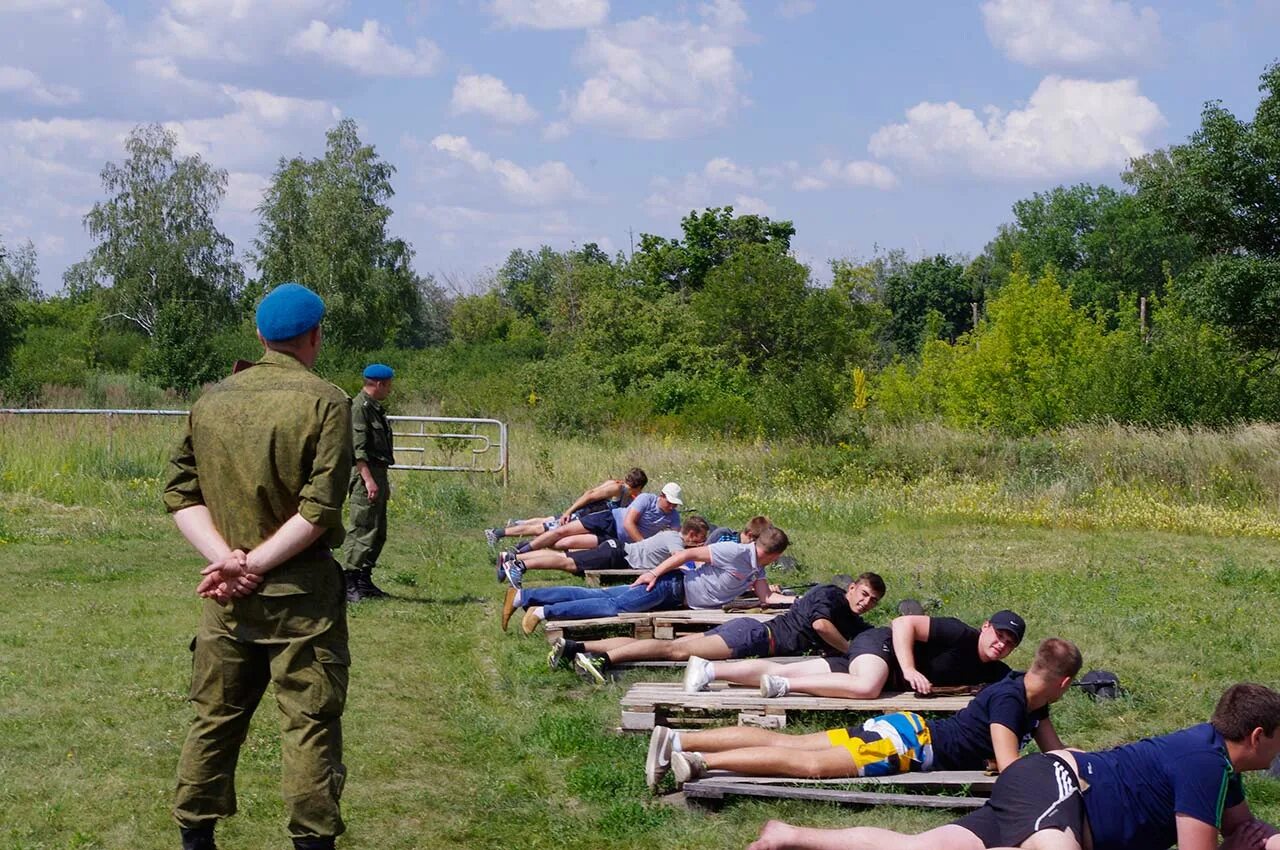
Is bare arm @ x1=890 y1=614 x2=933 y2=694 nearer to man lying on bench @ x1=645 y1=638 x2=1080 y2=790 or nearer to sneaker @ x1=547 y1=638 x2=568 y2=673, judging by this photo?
man lying on bench @ x1=645 y1=638 x2=1080 y2=790

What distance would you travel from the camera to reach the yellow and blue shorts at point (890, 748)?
230 inches

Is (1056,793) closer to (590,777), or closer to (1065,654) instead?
(1065,654)

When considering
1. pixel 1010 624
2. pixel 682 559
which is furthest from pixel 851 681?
pixel 682 559

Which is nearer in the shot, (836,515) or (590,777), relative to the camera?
(590,777)

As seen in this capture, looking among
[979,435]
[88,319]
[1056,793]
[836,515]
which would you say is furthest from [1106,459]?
[88,319]

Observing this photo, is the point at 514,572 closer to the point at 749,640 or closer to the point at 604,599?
the point at 604,599

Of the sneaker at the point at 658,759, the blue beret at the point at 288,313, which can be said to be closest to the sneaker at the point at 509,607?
the sneaker at the point at 658,759

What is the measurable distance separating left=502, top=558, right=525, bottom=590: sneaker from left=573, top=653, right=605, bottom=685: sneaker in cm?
283

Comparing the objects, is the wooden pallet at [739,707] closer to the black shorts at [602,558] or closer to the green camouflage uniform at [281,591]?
the green camouflage uniform at [281,591]

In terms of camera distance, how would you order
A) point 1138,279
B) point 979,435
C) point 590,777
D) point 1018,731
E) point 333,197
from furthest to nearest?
point 1138,279 < point 333,197 < point 979,435 < point 590,777 < point 1018,731

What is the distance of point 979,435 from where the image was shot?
72.6ft

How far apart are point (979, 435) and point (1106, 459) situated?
2.73 m

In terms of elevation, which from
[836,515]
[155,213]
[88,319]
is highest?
[155,213]

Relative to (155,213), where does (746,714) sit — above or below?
below
